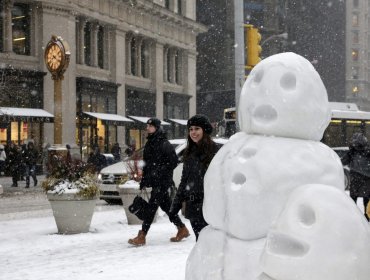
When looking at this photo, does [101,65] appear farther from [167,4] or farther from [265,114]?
[265,114]

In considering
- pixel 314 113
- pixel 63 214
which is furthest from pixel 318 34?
pixel 314 113

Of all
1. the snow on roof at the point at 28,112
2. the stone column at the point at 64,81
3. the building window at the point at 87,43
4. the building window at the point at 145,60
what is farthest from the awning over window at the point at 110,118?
the building window at the point at 145,60

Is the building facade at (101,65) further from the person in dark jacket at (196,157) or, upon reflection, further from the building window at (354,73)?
the building window at (354,73)

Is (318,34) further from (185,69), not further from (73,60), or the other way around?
(73,60)

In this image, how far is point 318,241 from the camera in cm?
277

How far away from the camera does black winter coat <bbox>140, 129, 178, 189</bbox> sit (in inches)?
368

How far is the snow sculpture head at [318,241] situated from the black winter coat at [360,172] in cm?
909

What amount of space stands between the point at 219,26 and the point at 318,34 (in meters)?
24.8

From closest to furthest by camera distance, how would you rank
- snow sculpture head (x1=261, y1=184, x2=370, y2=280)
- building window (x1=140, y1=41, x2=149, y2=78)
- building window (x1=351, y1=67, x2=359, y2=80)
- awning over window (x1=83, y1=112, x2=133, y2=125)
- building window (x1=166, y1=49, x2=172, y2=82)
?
1. snow sculpture head (x1=261, y1=184, x2=370, y2=280)
2. awning over window (x1=83, y1=112, x2=133, y2=125)
3. building window (x1=140, y1=41, x2=149, y2=78)
4. building window (x1=166, y1=49, x2=172, y2=82)
5. building window (x1=351, y1=67, x2=359, y2=80)

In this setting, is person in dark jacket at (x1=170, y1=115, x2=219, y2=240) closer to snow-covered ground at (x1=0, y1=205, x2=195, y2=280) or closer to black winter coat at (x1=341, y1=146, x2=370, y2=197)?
snow-covered ground at (x1=0, y1=205, x2=195, y2=280)

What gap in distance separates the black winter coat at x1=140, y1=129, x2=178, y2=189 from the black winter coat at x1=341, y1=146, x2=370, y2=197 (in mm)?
3918

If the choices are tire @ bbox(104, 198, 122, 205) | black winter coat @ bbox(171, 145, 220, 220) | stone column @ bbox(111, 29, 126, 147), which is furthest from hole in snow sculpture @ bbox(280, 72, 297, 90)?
stone column @ bbox(111, 29, 126, 147)

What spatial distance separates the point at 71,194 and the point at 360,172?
5235 mm

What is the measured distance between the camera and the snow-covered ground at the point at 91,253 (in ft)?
24.0
